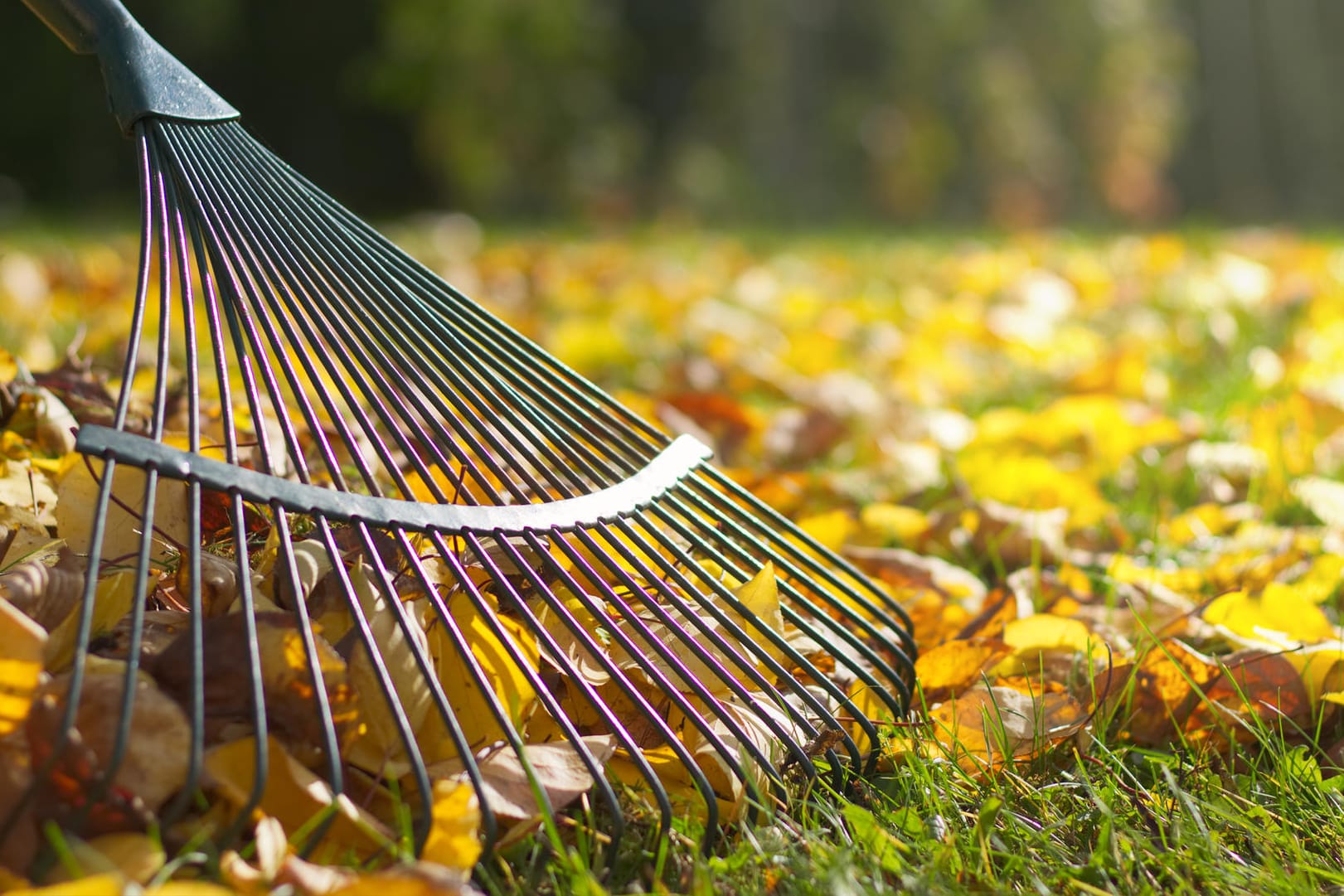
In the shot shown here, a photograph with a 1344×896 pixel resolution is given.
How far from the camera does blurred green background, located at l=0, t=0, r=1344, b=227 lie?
27.0ft

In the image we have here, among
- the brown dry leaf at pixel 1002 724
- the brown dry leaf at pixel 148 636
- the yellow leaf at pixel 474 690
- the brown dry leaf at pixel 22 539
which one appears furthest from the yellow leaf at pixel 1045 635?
the brown dry leaf at pixel 22 539

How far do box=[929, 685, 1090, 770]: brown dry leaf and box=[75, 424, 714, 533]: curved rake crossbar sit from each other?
1.19 ft

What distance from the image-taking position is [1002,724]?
3.54 feet

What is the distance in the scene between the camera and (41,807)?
785mm

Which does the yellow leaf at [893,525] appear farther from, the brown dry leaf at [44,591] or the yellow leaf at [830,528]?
the brown dry leaf at [44,591]

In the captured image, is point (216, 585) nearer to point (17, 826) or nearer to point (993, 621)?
point (17, 826)

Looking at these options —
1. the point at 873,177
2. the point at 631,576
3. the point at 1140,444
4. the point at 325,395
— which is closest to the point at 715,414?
the point at 1140,444

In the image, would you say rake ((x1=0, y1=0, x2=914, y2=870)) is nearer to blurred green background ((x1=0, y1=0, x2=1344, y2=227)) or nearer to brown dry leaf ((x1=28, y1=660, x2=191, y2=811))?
brown dry leaf ((x1=28, y1=660, x2=191, y2=811))

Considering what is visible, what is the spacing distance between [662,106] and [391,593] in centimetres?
865

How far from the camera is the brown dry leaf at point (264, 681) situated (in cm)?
89

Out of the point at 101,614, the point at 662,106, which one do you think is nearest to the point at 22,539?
the point at 101,614

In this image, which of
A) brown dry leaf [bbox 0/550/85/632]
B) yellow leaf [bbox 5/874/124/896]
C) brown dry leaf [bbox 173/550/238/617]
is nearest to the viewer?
yellow leaf [bbox 5/874/124/896]

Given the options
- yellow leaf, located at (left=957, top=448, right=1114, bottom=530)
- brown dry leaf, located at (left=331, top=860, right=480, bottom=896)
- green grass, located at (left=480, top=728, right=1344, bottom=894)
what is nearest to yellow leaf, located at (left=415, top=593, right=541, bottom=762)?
green grass, located at (left=480, top=728, right=1344, bottom=894)

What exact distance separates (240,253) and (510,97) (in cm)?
736
